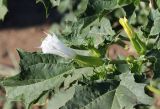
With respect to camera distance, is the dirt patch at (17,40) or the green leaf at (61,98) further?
the dirt patch at (17,40)

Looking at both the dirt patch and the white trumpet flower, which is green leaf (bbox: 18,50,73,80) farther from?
the dirt patch

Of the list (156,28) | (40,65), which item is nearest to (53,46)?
(40,65)

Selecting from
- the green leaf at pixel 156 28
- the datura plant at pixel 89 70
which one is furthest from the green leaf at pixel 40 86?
the green leaf at pixel 156 28

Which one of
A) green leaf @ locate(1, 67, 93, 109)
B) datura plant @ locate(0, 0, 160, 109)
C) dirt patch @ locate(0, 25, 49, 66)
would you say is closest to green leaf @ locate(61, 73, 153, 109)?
datura plant @ locate(0, 0, 160, 109)

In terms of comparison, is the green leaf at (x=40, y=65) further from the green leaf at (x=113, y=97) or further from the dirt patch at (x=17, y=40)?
the dirt patch at (x=17, y=40)

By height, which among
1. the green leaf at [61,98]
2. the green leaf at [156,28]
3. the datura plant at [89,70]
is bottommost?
the green leaf at [61,98]

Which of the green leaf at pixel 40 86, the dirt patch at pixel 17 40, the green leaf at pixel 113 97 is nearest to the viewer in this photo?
the green leaf at pixel 113 97

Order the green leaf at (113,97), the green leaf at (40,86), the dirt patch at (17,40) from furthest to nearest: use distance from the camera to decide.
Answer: the dirt patch at (17,40) < the green leaf at (40,86) < the green leaf at (113,97)

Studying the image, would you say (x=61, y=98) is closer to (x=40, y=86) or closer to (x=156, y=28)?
(x=40, y=86)

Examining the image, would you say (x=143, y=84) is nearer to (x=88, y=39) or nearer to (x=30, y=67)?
(x=88, y=39)

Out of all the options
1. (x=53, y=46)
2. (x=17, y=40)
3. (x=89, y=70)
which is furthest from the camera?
(x=17, y=40)
